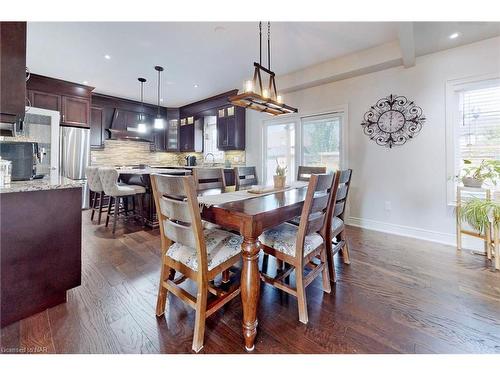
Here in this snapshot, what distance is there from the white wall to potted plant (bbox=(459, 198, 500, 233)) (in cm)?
48

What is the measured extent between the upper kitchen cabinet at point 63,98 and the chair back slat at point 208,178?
407 cm

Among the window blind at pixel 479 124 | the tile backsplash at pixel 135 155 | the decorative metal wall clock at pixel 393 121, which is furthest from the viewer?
the tile backsplash at pixel 135 155

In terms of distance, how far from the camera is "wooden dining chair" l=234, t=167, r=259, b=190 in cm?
258

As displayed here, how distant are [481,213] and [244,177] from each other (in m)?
2.51

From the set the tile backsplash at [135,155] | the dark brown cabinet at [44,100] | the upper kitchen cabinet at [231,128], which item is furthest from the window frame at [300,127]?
the dark brown cabinet at [44,100]

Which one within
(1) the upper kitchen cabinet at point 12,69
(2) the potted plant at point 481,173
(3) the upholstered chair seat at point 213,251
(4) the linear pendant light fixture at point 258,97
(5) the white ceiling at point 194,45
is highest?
(5) the white ceiling at point 194,45

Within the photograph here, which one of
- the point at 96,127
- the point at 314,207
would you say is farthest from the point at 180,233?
the point at 96,127

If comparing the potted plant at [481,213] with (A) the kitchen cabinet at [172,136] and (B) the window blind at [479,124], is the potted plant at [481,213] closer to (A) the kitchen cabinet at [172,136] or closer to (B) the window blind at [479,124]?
(B) the window blind at [479,124]

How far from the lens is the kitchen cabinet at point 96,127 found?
5041 millimetres

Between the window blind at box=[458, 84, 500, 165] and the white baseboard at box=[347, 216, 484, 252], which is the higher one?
the window blind at box=[458, 84, 500, 165]

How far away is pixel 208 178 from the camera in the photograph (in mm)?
2215

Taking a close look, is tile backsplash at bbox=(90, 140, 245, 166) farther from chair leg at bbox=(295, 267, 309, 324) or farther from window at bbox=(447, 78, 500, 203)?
chair leg at bbox=(295, 267, 309, 324)

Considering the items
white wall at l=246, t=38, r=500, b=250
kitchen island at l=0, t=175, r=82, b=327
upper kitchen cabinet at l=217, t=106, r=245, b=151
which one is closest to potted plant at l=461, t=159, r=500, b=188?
white wall at l=246, t=38, r=500, b=250
